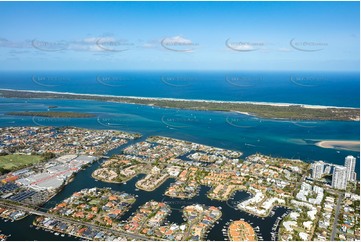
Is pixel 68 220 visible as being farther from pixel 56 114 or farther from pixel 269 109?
pixel 269 109

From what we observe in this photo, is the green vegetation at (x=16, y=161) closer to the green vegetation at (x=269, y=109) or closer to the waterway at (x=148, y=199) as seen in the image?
the waterway at (x=148, y=199)

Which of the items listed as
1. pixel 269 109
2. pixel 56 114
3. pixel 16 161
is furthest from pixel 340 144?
pixel 56 114

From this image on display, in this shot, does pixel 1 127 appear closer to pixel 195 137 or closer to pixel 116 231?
pixel 195 137

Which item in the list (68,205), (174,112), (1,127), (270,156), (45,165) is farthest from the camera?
(174,112)

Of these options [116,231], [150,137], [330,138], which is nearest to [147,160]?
[150,137]

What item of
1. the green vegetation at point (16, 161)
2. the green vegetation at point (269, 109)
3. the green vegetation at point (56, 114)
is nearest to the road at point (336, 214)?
the green vegetation at point (16, 161)

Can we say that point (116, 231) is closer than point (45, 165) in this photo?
Yes

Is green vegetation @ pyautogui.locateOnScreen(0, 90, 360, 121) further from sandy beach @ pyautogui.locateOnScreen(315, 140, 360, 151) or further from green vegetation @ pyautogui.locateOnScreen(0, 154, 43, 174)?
green vegetation @ pyautogui.locateOnScreen(0, 154, 43, 174)

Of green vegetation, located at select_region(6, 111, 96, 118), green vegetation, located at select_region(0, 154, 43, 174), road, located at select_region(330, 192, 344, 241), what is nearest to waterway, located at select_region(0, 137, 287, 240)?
road, located at select_region(330, 192, 344, 241)
